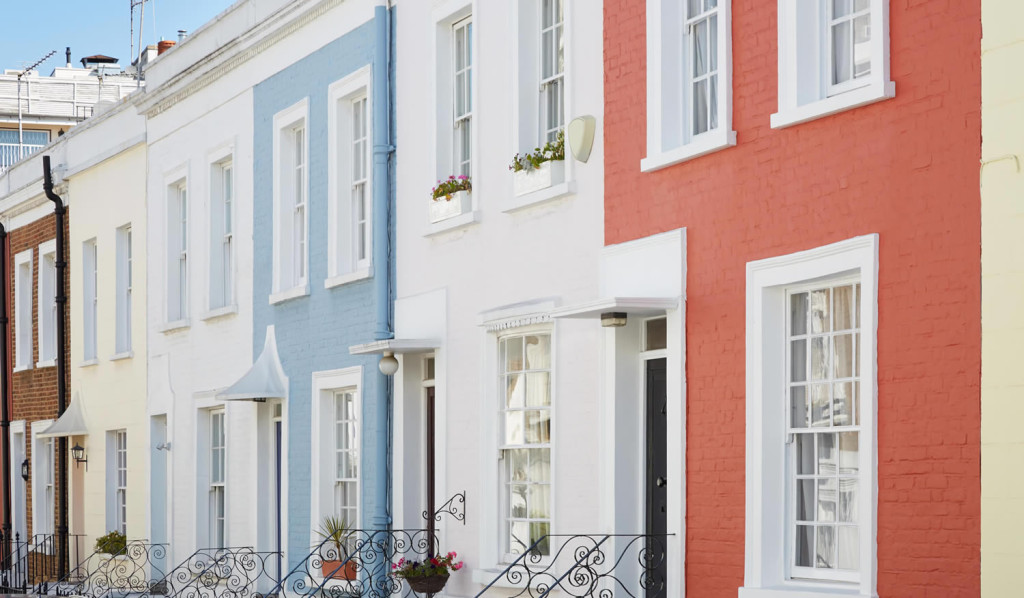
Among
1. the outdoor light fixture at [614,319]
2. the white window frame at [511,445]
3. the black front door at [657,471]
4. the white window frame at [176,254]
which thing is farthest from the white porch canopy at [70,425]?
the outdoor light fixture at [614,319]

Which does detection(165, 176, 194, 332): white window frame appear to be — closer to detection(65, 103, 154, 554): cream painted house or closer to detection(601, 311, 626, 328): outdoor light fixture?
detection(65, 103, 154, 554): cream painted house

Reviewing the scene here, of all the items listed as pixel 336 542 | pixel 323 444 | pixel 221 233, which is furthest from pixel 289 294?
pixel 336 542

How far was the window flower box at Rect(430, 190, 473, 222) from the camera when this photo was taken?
15672 mm

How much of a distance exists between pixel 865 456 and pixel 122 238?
16.0 meters

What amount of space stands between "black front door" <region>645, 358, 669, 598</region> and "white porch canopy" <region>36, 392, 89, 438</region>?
14.1m

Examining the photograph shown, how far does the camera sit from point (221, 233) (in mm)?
21344

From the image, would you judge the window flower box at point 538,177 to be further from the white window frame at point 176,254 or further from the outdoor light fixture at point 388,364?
the white window frame at point 176,254

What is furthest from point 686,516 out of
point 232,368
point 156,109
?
point 156,109

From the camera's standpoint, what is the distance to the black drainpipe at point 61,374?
2592 cm

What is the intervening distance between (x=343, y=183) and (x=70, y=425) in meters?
9.26

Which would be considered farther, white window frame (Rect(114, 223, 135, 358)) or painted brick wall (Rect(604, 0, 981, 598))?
white window frame (Rect(114, 223, 135, 358))
